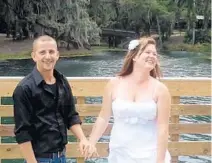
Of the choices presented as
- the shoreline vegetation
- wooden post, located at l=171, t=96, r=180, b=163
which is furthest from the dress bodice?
the shoreline vegetation

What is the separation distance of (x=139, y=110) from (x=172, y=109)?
0.82m

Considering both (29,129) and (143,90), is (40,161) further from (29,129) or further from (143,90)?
(143,90)

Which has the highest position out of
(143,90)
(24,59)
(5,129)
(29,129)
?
(143,90)

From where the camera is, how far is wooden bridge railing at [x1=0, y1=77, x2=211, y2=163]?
292 cm

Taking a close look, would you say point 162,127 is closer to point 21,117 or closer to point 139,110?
point 139,110

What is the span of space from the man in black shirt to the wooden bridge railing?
2.31ft

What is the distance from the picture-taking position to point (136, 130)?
2252 mm

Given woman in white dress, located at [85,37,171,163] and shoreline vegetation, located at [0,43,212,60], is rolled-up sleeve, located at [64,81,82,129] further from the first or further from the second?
shoreline vegetation, located at [0,43,212,60]

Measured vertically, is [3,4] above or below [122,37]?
above

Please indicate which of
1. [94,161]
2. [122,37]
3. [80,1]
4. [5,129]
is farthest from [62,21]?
[5,129]

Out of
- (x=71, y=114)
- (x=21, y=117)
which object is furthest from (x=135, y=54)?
(x=21, y=117)

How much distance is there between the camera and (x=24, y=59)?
2398 centimetres

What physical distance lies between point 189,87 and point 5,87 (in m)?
1.13

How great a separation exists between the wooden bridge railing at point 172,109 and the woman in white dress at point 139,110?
0.62 metres
